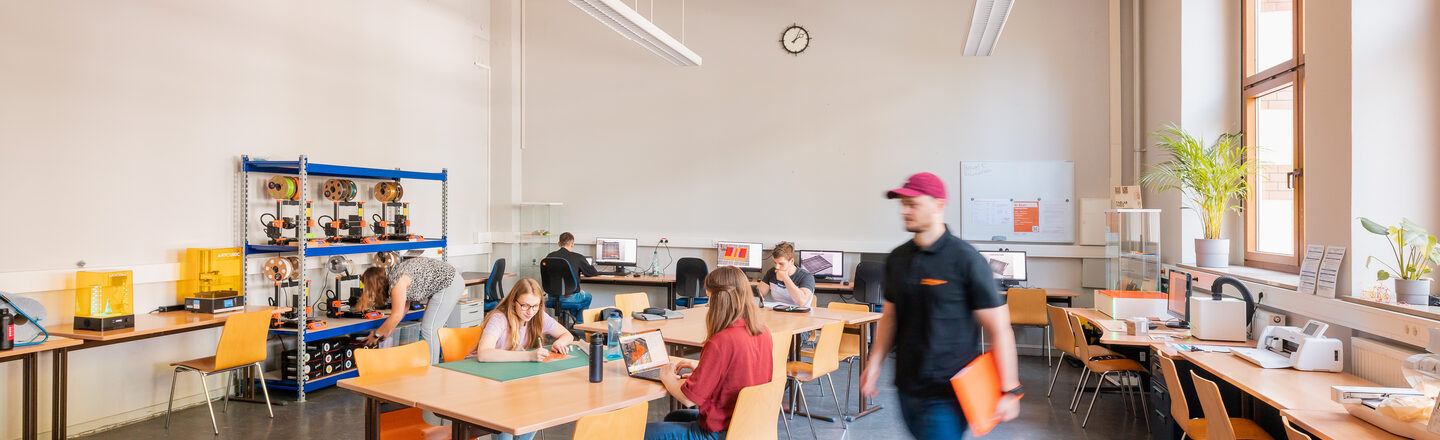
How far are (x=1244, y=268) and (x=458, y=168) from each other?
688cm

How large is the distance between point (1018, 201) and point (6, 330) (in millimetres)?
7162

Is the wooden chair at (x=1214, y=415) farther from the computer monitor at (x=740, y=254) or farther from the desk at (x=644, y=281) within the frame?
the desk at (x=644, y=281)

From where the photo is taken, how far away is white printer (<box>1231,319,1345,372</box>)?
138 inches

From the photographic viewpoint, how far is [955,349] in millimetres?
2408

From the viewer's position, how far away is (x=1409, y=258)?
350 cm

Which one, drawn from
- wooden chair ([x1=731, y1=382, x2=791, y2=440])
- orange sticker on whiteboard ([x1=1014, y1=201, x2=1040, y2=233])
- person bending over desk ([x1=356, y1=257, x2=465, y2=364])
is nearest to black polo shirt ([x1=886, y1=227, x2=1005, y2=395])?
wooden chair ([x1=731, y1=382, x2=791, y2=440])

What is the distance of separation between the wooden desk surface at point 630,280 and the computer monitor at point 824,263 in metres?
1.33

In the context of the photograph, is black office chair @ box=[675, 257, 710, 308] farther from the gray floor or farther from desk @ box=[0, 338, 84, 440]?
desk @ box=[0, 338, 84, 440]

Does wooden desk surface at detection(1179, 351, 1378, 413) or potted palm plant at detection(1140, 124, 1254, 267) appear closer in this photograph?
wooden desk surface at detection(1179, 351, 1378, 413)

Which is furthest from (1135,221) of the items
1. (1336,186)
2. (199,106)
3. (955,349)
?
(199,106)

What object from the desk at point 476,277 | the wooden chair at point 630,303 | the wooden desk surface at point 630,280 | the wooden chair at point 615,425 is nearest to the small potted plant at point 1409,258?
the wooden chair at point 615,425

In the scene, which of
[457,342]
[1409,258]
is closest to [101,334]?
[457,342]

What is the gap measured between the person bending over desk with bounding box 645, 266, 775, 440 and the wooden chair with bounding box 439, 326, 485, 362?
128 centimetres

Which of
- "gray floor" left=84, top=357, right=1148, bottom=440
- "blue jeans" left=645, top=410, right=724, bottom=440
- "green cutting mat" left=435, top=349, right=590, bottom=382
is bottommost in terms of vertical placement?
"gray floor" left=84, top=357, right=1148, bottom=440
